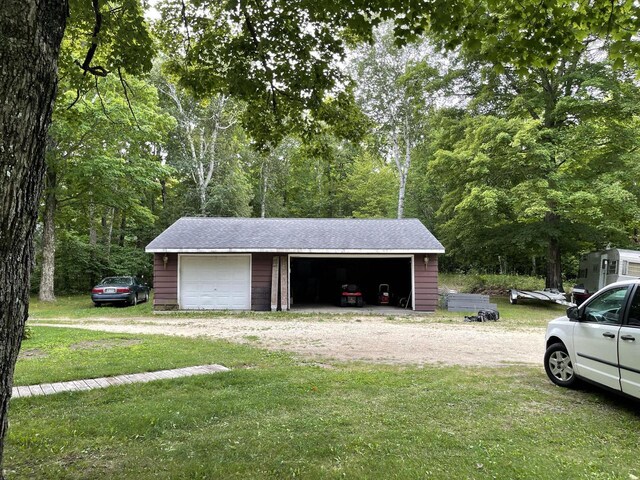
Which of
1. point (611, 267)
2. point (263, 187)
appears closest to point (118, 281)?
point (263, 187)

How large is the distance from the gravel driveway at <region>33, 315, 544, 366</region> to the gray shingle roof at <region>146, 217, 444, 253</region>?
296 centimetres

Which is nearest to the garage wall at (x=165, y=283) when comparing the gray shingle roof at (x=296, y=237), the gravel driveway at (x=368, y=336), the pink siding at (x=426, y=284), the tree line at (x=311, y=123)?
the gray shingle roof at (x=296, y=237)

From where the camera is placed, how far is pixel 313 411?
4.39 metres

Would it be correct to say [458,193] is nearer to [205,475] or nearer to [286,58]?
[286,58]

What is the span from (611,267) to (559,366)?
1330cm

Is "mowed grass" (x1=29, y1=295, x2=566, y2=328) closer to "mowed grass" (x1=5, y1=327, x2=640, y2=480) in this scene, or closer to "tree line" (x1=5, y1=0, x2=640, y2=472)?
"tree line" (x1=5, y1=0, x2=640, y2=472)

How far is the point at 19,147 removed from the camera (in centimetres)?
198

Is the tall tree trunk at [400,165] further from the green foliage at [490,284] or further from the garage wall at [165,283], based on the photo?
the garage wall at [165,283]

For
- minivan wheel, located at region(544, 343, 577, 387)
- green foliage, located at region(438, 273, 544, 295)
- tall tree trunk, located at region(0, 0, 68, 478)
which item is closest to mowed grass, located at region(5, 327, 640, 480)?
minivan wheel, located at region(544, 343, 577, 387)

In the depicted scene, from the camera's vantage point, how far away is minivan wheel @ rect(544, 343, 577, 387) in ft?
18.3

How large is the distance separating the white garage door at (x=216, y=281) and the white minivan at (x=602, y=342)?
12616mm

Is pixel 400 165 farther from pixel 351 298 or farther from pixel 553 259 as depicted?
pixel 351 298

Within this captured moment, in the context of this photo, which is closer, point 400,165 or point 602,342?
point 602,342

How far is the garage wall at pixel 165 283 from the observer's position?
1644cm
